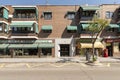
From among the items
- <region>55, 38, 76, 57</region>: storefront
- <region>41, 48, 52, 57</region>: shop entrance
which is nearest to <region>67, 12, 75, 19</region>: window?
<region>55, 38, 76, 57</region>: storefront

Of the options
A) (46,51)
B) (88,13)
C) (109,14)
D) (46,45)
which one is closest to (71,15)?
(88,13)

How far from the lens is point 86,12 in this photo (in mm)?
41875

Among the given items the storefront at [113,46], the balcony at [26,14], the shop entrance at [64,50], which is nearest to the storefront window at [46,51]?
the shop entrance at [64,50]

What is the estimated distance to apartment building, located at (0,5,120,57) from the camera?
40156 mm

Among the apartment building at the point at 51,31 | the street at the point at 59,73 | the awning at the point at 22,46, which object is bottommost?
the street at the point at 59,73

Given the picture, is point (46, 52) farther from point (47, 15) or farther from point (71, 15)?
point (71, 15)

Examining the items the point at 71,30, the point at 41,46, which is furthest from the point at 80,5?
the point at 41,46

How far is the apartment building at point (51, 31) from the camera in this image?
40.2 metres

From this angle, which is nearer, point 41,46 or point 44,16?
point 41,46

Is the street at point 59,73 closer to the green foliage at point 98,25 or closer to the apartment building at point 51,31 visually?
the green foliage at point 98,25

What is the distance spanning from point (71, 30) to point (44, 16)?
232 inches

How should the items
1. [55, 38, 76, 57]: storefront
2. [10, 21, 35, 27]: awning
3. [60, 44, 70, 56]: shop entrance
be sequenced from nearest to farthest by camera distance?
[10, 21, 35, 27]: awning
[55, 38, 76, 57]: storefront
[60, 44, 70, 56]: shop entrance

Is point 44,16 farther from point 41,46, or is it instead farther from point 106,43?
point 106,43

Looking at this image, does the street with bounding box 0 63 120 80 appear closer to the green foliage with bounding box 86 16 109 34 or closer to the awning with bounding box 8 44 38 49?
the green foliage with bounding box 86 16 109 34
